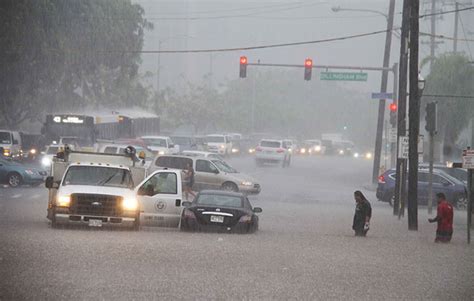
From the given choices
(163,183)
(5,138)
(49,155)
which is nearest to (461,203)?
(163,183)

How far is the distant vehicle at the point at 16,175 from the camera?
44344 millimetres

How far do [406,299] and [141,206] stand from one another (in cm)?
1279

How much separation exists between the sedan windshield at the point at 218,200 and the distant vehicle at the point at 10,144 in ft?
99.8

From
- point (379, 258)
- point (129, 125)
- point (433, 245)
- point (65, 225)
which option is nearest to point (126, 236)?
point (65, 225)

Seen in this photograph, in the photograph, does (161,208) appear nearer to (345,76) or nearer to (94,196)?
(94,196)

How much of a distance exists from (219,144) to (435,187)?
39675 mm

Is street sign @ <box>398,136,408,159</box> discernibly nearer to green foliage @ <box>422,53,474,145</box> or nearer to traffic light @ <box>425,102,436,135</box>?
traffic light @ <box>425,102,436,135</box>

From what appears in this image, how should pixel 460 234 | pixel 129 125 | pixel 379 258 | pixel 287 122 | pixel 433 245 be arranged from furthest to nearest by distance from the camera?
1. pixel 287 122
2. pixel 129 125
3. pixel 460 234
4. pixel 433 245
5. pixel 379 258

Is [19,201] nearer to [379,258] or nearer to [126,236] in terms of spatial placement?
[126,236]

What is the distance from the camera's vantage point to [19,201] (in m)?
36.5

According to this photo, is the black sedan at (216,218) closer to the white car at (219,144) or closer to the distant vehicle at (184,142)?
the distant vehicle at (184,142)

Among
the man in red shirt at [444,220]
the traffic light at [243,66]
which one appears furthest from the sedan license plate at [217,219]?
the traffic light at [243,66]

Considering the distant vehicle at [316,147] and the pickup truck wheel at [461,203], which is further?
the distant vehicle at [316,147]

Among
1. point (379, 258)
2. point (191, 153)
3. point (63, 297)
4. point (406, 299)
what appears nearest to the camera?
point (63, 297)
